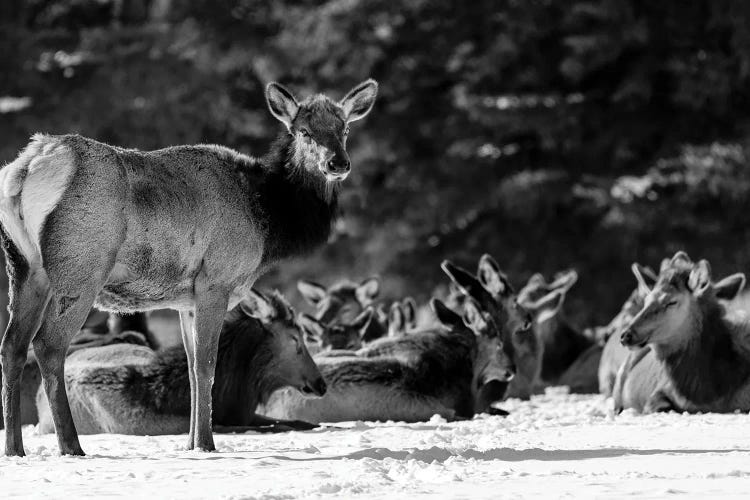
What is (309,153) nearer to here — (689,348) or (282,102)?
(282,102)

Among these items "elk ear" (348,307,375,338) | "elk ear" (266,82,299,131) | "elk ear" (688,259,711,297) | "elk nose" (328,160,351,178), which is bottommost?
"elk ear" (348,307,375,338)

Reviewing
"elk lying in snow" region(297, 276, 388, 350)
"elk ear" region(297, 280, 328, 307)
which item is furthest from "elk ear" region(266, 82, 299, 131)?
"elk ear" region(297, 280, 328, 307)

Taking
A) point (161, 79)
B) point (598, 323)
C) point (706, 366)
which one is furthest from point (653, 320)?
point (161, 79)

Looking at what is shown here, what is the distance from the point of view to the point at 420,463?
8.29 m

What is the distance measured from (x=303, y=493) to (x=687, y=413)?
5.57 meters

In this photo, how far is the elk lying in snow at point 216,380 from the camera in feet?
37.2

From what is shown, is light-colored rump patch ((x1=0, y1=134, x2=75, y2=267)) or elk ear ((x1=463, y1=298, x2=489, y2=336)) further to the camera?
elk ear ((x1=463, y1=298, x2=489, y2=336))

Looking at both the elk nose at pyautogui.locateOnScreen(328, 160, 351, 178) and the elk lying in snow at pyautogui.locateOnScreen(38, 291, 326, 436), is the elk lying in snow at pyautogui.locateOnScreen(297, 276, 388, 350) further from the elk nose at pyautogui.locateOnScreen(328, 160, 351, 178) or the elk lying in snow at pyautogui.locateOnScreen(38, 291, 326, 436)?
the elk nose at pyautogui.locateOnScreen(328, 160, 351, 178)

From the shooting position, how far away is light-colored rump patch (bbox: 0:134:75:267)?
29.0 feet

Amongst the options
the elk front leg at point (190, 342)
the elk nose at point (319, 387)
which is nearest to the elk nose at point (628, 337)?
the elk nose at point (319, 387)

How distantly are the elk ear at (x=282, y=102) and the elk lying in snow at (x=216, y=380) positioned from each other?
1840 mm

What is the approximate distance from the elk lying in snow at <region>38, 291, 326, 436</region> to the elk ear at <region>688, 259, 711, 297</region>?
342 cm

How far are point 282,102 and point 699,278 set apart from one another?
4352mm

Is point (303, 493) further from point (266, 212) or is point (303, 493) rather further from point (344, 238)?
point (344, 238)
